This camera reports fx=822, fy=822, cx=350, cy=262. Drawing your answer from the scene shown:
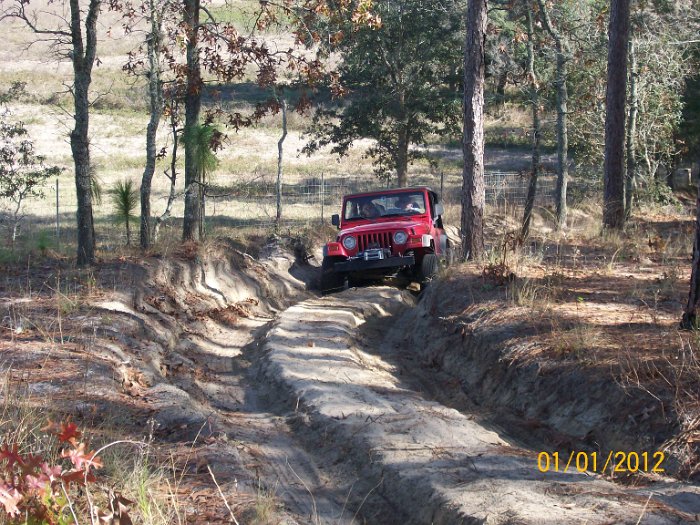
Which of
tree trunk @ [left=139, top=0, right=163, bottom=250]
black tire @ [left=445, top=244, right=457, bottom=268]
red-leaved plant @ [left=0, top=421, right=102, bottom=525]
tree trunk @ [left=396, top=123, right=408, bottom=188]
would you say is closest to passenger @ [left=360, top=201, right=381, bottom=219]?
black tire @ [left=445, top=244, right=457, bottom=268]

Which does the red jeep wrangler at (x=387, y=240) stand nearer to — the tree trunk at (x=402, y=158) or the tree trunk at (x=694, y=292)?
the tree trunk at (x=694, y=292)

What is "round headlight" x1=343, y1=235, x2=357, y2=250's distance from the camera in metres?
15.6

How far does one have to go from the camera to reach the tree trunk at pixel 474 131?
13414 mm

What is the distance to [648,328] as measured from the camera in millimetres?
8391

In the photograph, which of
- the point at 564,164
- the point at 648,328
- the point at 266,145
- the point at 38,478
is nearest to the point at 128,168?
the point at 266,145

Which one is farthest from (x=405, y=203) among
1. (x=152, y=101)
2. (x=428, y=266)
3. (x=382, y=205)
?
(x=152, y=101)

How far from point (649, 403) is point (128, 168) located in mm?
37360

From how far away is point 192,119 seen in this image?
53.3 feet

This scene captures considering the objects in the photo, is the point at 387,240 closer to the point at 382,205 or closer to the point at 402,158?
the point at 382,205

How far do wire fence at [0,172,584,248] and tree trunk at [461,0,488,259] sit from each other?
10.2m

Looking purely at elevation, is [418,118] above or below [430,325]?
above

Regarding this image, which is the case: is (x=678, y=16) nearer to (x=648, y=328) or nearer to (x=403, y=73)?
(x=403, y=73)

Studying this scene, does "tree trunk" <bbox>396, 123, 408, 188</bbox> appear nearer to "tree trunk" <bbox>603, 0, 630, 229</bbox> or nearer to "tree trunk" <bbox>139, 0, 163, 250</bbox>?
"tree trunk" <bbox>603, 0, 630, 229</bbox>

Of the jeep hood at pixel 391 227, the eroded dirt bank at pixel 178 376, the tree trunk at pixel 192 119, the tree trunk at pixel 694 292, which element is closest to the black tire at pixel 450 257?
the jeep hood at pixel 391 227
